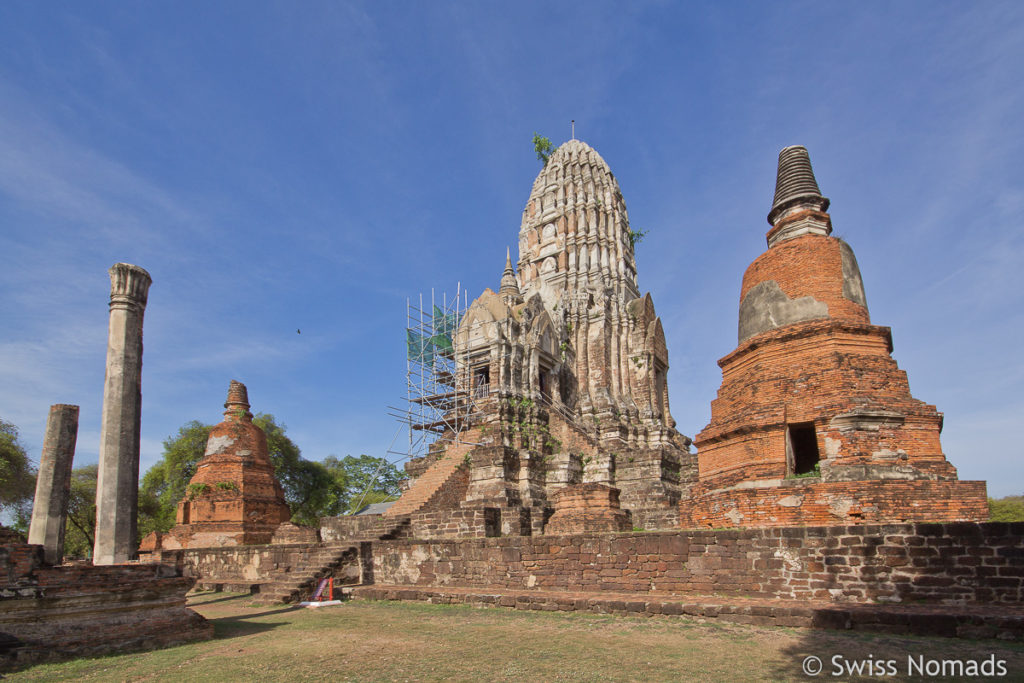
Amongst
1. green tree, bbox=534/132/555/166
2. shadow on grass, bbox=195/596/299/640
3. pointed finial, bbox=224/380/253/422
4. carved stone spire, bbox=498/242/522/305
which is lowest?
shadow on grass, bbox=195/596/299/640

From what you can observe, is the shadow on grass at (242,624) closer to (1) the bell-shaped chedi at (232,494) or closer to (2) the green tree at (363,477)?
(1) the bell-shaped chedi at (232,494)

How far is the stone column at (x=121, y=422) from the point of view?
8.08 meters

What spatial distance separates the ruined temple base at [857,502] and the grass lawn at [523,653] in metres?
2.33

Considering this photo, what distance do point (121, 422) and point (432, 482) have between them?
10.0 meters

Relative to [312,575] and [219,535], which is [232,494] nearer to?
[219,535]

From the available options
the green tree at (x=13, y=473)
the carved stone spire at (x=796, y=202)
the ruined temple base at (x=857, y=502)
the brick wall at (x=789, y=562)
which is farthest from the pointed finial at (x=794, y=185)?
the green tree at (x=13, y=473)

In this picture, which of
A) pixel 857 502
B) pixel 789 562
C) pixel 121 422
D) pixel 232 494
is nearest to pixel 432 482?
pixel 232 494

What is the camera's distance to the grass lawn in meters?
5.34

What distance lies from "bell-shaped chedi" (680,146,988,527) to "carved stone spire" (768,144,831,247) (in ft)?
0.07

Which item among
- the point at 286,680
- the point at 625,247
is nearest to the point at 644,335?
the point at 625,247

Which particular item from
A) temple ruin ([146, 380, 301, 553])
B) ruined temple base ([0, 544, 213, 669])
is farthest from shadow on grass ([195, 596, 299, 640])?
temple ruin ([146, 380, 301, 553])

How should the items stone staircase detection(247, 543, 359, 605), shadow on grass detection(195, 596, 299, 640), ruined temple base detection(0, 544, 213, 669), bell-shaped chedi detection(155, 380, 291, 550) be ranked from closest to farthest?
1. ruined temple base detection(0, 544, 213, 669)
2. shadow on grass detection(195, 596, 299, 640)
3. stone staircase detection(247, 543, 359, 605)
4. bell-shaped chedi detection(155, 380, 291, 550)

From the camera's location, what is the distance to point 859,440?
29.3 ft

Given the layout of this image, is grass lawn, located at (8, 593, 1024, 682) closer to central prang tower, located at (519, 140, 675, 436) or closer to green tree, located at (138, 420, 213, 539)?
central prang tower, located at (519, 140, 675, 436)
